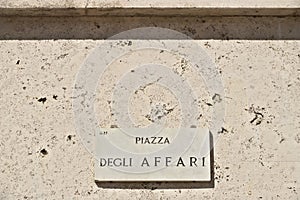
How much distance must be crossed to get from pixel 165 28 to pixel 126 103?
0.77 feet

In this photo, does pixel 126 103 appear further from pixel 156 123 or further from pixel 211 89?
pixel 211 89

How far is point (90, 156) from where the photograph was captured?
4.86ft

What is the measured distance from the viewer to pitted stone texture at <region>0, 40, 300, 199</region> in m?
1.46

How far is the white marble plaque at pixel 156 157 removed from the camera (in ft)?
4.74

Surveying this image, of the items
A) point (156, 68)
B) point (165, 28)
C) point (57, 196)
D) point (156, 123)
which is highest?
point (165, 28)

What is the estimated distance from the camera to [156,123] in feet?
4.87

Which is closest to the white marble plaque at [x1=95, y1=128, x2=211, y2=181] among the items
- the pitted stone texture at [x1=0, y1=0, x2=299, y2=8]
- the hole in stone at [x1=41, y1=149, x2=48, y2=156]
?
the hole in stone at [x1=41, y1=149, x2=48, y2=156]

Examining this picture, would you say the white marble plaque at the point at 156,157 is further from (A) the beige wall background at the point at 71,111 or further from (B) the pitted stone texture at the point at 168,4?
(B) the pitted stone texture at the point at 168,4

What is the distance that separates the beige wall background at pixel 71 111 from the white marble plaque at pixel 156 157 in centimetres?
3

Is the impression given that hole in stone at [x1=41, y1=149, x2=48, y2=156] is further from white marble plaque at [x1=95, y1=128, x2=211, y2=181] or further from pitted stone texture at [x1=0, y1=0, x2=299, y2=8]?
pitted stone texture at [x1=0, y1=0, x2=299, y2=8]

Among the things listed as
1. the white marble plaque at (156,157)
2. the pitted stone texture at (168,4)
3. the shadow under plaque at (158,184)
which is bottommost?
the shadow under plaque at (158,184)

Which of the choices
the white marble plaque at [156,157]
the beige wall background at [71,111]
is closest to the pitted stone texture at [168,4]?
the beige wall background at [71,111]

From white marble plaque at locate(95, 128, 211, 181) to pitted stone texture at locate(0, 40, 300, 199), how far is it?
4 centimetres

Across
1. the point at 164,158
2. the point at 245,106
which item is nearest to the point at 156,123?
the point at 164,158
